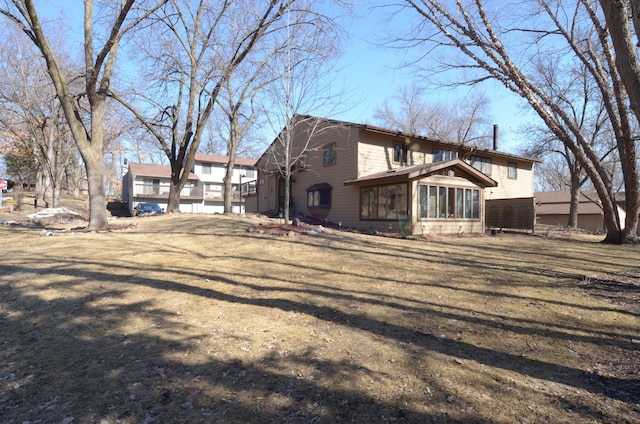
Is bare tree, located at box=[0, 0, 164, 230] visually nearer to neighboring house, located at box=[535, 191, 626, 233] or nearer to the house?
the house

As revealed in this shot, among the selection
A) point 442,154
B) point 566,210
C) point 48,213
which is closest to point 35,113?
point 48,213

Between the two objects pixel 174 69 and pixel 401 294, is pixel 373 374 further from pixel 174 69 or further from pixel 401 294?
pixel 174 69

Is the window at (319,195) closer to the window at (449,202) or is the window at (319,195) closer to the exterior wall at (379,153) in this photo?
the exterior wall at (379,153)

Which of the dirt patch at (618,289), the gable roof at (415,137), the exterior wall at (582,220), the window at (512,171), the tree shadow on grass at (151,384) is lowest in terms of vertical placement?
the tree shadow on grass at (151,384)

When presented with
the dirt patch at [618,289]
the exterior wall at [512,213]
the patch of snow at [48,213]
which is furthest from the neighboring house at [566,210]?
the patch of snow at [48,213]

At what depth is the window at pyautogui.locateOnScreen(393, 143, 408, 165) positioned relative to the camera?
1921 centimetres

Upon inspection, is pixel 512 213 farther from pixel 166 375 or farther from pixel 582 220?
pixel 166 375

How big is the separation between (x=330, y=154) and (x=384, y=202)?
5.09m

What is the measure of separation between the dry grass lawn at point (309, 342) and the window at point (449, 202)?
829 cm

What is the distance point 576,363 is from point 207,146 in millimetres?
52901

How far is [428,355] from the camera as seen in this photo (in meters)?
3.74

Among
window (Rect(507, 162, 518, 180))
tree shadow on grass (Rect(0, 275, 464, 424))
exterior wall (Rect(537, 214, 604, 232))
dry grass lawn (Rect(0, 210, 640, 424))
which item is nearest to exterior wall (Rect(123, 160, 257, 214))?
window (Rect(507, 162, 518, 180))

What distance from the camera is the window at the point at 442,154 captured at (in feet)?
67.7

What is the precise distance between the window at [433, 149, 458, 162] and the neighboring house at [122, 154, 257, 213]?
24269 mm
